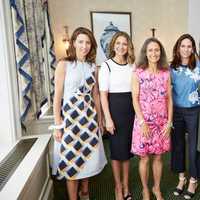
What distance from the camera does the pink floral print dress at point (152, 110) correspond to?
7.00 feet

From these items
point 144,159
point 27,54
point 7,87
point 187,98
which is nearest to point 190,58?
point 187,98

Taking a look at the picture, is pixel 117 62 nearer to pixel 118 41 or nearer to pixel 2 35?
pixel 118 41

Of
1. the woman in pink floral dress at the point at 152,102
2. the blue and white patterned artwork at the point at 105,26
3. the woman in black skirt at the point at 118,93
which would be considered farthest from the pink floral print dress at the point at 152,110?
the blue and white patterned artwork at the point at 105,26

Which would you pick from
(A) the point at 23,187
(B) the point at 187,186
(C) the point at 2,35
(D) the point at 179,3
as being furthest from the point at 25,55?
(D) the point at 179,3

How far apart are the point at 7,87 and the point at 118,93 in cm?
93

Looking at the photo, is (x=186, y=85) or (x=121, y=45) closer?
(x=121, y=45)

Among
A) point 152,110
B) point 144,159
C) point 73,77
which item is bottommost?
point 144,159

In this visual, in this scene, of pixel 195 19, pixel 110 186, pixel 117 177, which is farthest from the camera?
pixel 195 19

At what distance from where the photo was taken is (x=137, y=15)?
5262 millimetres

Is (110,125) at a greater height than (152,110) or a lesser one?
lesser

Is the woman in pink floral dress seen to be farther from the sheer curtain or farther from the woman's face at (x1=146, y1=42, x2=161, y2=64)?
the sheer curtain

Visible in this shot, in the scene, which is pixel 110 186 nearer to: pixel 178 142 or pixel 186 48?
pixel 178 142

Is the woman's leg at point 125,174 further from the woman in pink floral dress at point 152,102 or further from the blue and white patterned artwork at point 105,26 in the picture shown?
the blue and white patterned artwork at point 105,26

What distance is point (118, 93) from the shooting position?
7.21 feet
